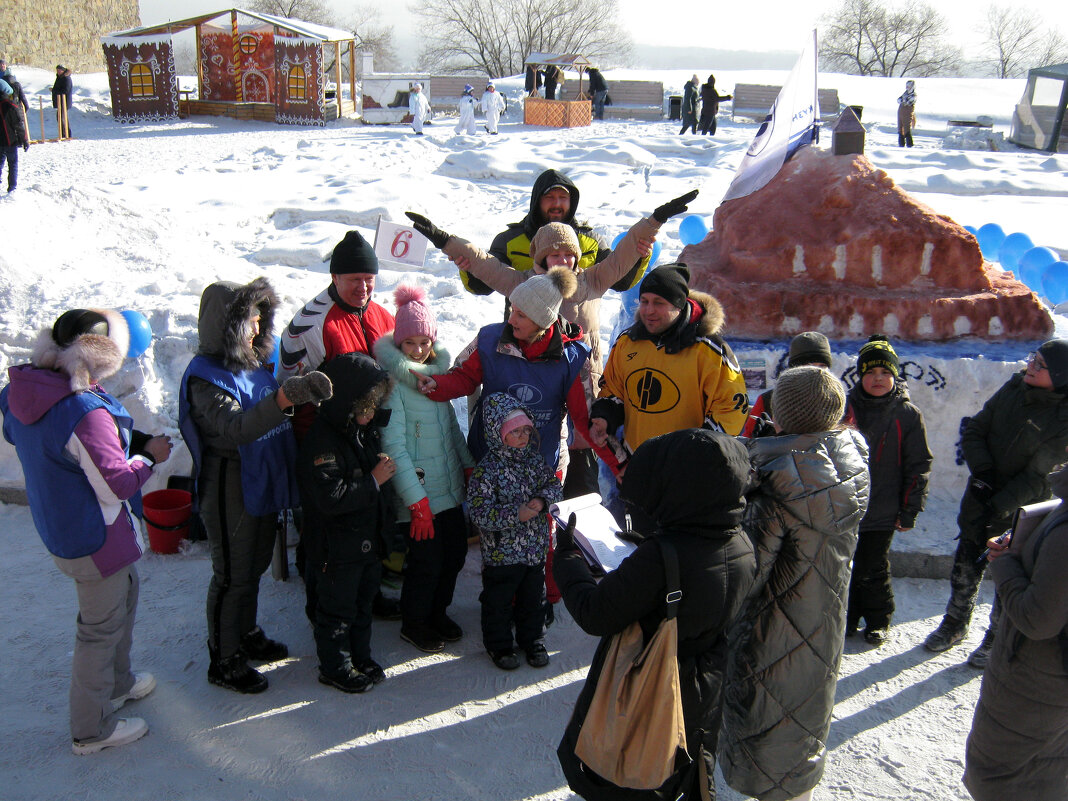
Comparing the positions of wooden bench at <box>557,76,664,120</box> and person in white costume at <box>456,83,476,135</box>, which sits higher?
wooden bench at <box>557,76,664,120</box>

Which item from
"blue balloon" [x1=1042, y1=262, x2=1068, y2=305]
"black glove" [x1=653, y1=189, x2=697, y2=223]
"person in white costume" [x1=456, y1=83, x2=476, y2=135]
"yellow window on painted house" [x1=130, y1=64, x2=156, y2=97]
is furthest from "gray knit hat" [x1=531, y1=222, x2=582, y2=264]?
"yellow window on painted house" [x1=130, y1=64, x2=156, y2=97]

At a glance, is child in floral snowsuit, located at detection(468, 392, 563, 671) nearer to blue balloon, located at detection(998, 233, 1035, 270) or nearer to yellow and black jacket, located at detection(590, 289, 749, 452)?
Result: yellow and black jacket, located at detection(590, 289, 749, 452)

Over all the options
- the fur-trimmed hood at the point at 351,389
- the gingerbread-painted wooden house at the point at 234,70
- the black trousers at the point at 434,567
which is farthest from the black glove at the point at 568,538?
the gingerbread-painted wooden house at the point at 234,70

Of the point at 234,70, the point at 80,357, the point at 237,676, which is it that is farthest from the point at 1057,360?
the point at 234,70

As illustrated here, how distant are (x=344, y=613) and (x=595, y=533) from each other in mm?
1309

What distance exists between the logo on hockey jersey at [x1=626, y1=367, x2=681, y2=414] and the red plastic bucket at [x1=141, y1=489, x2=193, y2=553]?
240 centimetres

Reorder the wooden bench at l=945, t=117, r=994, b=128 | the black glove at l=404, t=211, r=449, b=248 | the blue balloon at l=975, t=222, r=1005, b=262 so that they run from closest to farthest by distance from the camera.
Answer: the black glove at l=404, t=211, r=449, b=248 < the blue balloon at l=975, t=222, r=1005, b=262 < the wooden bench at l=945, t=117, r=994, b=128

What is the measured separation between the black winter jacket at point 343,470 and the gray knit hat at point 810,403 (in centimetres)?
143

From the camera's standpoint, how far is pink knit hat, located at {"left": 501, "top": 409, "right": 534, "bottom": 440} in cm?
317

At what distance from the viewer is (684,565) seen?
201 cm

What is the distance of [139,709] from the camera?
3125 mm

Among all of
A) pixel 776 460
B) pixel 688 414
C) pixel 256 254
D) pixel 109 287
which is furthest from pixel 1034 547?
pixel 256 254

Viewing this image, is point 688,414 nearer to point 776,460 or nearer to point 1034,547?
point 776,460

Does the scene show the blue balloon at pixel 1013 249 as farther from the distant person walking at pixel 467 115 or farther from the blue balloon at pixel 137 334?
the distant person walking at pixel 467 115
